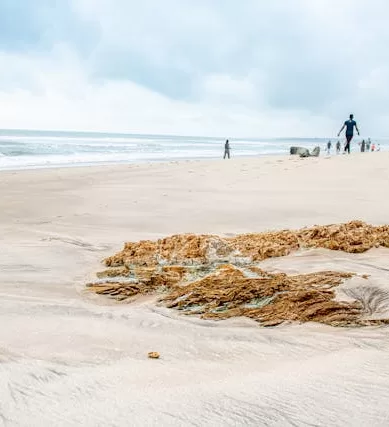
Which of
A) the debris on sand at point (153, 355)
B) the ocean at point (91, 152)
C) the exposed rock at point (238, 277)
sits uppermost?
the ocean at point (91, 152)

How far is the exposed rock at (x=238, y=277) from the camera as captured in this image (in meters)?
2.45

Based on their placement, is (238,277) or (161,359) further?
(238,277)

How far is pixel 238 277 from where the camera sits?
281cm

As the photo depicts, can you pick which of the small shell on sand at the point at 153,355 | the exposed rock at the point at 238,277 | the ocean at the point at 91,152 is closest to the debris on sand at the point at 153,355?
the small shell on sand at the point at 153,355

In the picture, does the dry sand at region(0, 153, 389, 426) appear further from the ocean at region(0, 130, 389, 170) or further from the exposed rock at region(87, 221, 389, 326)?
the ocean at region(0, 130, 389, 170)

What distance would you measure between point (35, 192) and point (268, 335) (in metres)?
8.09

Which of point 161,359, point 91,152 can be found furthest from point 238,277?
point 91,152

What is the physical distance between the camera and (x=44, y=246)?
13.2 ft

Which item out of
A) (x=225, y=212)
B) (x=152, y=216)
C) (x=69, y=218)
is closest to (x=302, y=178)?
(x=225, y=212)

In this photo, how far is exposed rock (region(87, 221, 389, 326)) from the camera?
2449mm

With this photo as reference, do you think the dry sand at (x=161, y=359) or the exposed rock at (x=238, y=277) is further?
the exposed rock at (x=238, y=277)

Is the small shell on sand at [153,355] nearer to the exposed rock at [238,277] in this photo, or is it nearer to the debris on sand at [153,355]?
the debris on sand at [153,355]

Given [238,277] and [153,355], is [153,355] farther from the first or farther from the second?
[238,277]

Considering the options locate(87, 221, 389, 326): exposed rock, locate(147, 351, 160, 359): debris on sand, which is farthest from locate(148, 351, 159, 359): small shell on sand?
locate(87, 221, 389, 326): exposed rock
